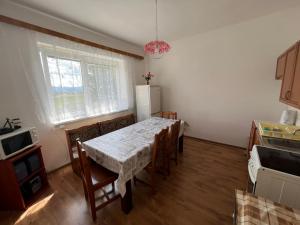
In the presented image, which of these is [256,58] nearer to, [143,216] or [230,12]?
[230,12]

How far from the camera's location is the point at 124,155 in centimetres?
148

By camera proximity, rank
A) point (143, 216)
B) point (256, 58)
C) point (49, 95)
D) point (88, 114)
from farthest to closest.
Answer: point (88, 114) → point (256, 58) → point (49, 95) → point (143, 216)

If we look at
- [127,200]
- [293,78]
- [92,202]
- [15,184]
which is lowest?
Answer: [127,200]

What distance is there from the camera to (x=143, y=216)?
4.99 ft

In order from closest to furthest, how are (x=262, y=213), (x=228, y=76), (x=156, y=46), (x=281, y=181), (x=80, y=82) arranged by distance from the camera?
(x=262, y=213), (x=281, y=181), (x=156, y=46), (x=80, y=82), (x=228, y=76)

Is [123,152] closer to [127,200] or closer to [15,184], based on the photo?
[127,200]

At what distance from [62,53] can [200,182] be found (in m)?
3.14

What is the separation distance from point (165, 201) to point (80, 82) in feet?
8.22

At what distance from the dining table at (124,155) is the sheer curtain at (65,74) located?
1.10 m

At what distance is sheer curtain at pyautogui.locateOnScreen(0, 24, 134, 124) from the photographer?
1.94m

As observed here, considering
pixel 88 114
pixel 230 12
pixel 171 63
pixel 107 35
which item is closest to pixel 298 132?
pixel 230 12

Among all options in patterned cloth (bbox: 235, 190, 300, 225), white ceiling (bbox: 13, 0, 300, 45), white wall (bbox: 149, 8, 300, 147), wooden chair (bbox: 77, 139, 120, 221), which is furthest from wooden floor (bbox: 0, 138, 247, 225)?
white ceiling (bbox: 13, 0, 300, 45)

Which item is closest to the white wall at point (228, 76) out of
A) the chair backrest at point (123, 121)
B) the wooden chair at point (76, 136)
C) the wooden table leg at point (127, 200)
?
the chair backrest at point (123, 121)

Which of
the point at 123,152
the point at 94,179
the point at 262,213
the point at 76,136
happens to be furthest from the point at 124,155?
the point at 76,136
